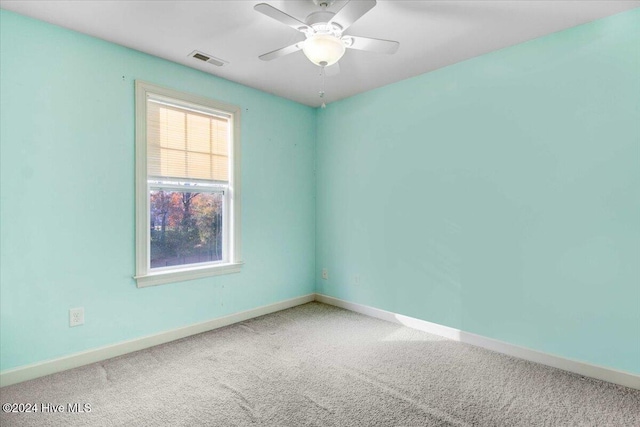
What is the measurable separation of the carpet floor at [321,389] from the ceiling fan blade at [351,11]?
2.35m

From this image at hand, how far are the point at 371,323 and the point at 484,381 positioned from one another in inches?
54.9

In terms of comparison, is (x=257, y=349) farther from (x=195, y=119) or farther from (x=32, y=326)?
(x=195, y=119)

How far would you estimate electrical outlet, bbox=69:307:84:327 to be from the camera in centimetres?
256

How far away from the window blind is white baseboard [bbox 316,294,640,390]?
7.67 feet

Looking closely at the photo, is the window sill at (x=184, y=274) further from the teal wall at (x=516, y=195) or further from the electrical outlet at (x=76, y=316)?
the teal wall at (x=516, y=195)

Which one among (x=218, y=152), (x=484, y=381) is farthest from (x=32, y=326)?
(x=484, y=381)

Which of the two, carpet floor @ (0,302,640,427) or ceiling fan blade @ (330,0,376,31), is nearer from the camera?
ceiling fan blade @ (330,0,376,31)

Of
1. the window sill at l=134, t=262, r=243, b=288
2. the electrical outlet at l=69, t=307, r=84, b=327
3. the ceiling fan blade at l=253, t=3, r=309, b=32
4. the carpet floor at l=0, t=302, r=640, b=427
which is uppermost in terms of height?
the ceiling fan blade at l=253, t=3, r=309, b=32

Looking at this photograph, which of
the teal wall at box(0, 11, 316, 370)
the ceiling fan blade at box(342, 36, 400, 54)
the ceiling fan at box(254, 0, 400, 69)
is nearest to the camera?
the ceiling fan at box(254, 0, 400, 69)

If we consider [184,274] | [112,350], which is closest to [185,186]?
[184,274]

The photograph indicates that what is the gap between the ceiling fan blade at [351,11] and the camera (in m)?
1.72

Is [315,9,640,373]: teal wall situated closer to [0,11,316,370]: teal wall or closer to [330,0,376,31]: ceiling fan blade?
[330,0,376,31]: ceiling fan blade

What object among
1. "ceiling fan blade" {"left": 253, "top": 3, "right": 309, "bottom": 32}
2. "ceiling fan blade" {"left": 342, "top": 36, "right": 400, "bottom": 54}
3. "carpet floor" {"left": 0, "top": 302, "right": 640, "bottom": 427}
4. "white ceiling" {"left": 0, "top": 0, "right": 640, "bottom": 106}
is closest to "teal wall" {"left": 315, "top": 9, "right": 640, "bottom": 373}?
"white ceiling" {"left": 0, "top": 0, "right": 640, "bottom": 106}

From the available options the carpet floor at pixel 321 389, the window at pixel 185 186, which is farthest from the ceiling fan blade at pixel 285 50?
the carpet floor at pixel 321 389
